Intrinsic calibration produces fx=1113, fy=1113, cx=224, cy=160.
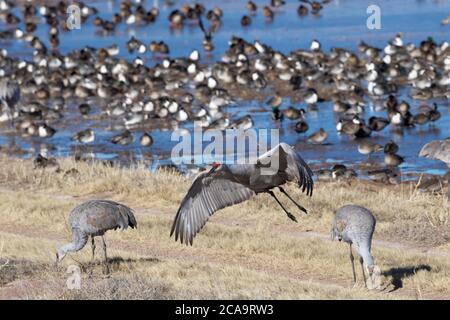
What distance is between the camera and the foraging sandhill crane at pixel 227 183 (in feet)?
40.5

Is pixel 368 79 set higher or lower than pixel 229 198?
lower

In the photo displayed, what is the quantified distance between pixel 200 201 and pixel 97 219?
3.88 feet

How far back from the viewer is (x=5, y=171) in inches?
834

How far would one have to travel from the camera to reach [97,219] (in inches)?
494

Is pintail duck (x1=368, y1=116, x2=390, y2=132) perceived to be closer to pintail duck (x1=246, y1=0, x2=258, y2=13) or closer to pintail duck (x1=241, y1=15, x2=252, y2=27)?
pintail duck (x1=241, y1=15, x2=252, y2=27)

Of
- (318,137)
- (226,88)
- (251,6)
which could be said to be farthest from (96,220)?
(251,6)

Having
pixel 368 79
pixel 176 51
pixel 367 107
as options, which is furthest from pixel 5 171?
pixel 176 51

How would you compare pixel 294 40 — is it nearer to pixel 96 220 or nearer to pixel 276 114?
pixel 276 114

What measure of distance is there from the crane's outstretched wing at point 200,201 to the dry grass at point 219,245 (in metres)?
0.50

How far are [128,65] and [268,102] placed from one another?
8894 millimetres

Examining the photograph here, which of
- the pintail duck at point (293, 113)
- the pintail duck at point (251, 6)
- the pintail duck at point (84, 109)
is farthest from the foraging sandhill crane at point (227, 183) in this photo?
the pintail duck at point (251, 6)

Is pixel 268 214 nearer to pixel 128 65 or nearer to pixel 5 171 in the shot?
pixel 5 171
